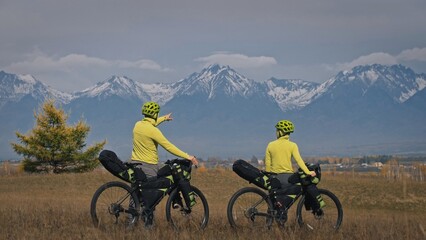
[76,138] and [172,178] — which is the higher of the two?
[76,138]

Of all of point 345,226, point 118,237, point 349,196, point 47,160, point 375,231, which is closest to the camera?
point 118,237

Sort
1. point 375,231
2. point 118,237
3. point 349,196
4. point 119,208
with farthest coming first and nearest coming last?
point 349,196 → point 119,208 → point 375,231 → point 118,237

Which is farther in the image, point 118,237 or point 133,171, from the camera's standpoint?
point 133,171

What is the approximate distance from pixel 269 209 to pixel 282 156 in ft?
3.58

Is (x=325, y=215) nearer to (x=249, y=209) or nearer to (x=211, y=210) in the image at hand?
(x=249, y=209)

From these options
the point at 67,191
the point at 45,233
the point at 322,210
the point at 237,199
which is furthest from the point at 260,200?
the point at 67,191

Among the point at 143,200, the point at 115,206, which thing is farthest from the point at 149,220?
the point at 115,206

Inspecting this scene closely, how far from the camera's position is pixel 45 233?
9.95m

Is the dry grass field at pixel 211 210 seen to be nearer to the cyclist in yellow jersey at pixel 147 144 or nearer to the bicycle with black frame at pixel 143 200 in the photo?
the bicycle with black frame at pixel 143 200

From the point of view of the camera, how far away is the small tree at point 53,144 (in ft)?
190

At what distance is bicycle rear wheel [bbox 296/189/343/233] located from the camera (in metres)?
12.2

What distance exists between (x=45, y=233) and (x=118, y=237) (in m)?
1.27

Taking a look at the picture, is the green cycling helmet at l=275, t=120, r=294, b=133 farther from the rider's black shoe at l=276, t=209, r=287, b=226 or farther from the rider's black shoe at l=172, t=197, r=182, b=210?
the rider's black shoe at l=172, t=197, r=182, b=210

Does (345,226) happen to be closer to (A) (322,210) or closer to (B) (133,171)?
(A) (322,210)
